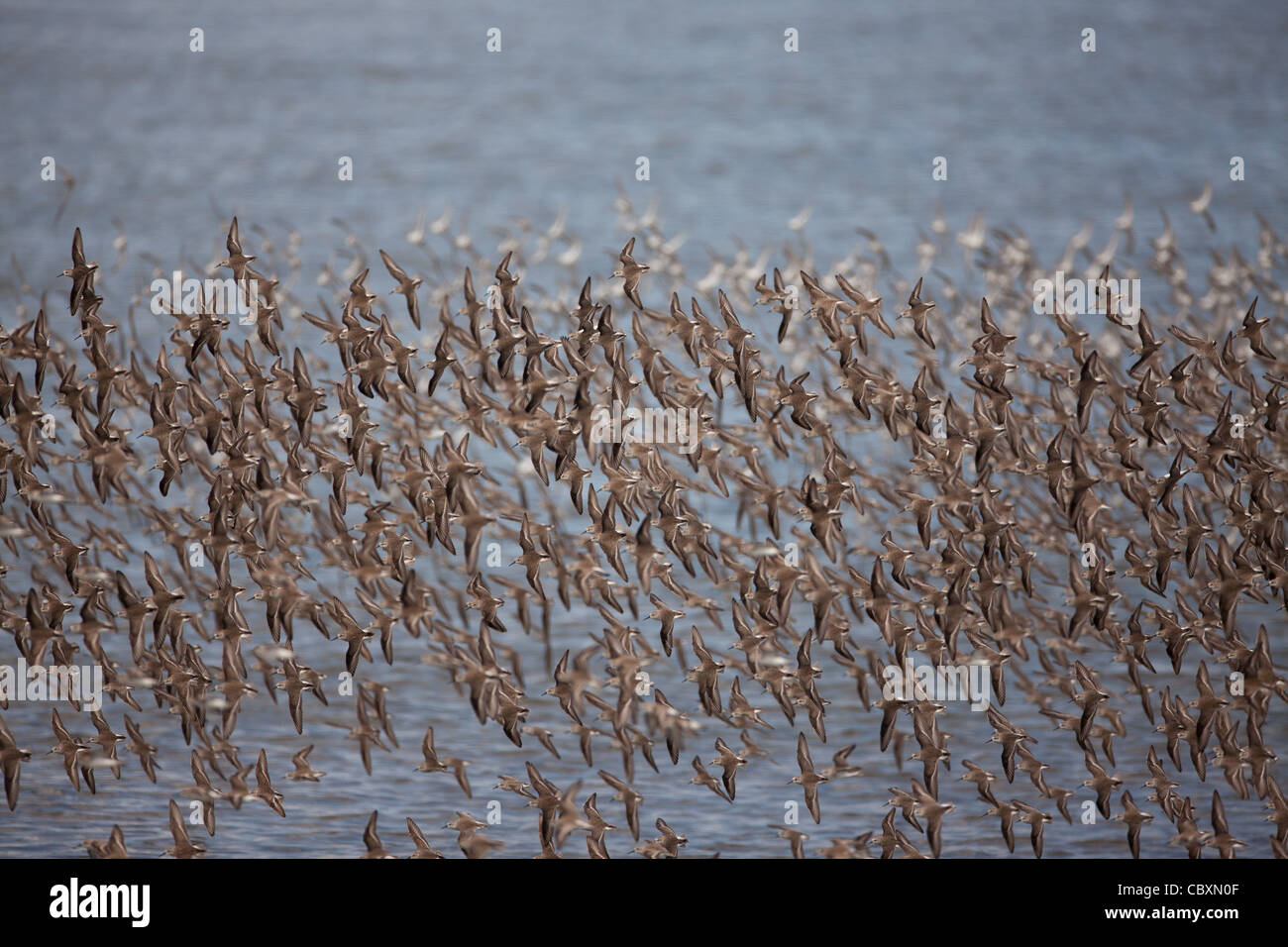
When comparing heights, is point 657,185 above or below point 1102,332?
above

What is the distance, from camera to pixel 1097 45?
19.9 metres

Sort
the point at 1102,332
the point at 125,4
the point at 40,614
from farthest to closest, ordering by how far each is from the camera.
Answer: the point at 125,4 < the point at 1102,332 < the point at 40,614

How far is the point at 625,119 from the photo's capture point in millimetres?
21297

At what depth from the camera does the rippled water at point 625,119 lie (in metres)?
19.3

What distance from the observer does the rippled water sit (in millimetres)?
19328

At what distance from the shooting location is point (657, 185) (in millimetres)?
21250

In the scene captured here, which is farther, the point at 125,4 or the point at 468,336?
the point at 125,4

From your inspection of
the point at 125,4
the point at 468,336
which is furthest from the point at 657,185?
the point at 468,336
